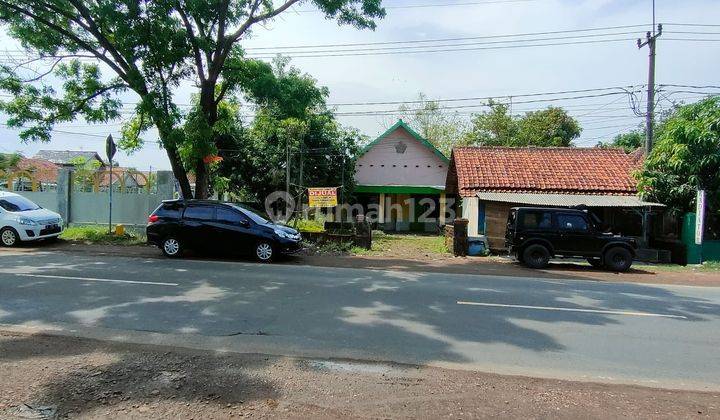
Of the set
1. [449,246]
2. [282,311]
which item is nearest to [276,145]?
[449,246]

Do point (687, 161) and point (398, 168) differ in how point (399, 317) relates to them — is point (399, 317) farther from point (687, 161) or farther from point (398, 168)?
point (398, 168)

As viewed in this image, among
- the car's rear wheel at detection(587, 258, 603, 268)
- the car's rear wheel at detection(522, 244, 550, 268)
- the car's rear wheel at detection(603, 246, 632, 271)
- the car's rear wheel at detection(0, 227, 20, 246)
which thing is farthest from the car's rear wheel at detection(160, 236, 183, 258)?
the car's rear wheel at detection(603, 246, 632, 271)

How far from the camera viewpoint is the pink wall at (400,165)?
96.1ft

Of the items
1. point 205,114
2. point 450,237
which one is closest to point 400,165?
point 450,237

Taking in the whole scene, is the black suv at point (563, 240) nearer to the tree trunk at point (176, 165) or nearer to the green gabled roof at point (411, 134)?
the tree trunk at point (176, 165)

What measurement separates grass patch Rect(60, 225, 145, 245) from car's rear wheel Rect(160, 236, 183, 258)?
12.2 feet

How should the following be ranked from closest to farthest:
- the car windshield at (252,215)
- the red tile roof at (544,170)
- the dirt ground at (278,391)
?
1. the dirt ground at (278,391)
2. the car windshield at (252,215)
3. the red tile roof at (544,170)

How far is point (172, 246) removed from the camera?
13625 millimetres

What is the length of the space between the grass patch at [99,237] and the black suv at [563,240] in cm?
1267

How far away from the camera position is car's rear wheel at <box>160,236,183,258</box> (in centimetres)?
1359

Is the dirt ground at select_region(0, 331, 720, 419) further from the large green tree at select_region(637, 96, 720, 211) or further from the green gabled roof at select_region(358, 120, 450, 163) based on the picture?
the green gabled roof at select_region(358, 120, 450, 163)

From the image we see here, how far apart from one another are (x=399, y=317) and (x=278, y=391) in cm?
315

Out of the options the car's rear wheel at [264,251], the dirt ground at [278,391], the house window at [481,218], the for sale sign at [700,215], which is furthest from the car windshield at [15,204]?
the for sale sign at [700,215]

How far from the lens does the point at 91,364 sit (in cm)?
490
